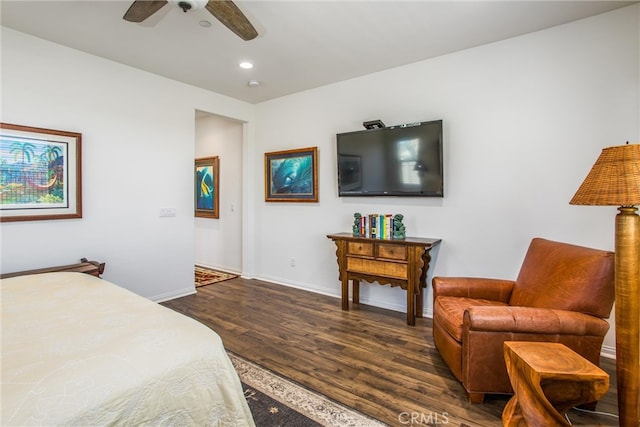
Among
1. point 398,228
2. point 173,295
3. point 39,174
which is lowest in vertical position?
point 173,295

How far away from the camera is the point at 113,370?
1.03 m

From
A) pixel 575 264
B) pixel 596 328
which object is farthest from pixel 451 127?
pixel 596 328

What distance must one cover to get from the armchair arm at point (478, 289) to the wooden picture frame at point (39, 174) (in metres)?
3.41

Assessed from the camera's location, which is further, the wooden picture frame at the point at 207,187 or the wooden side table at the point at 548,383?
the wooden picture frame at the point at 207,187

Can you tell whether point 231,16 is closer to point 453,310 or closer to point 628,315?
point 453,310

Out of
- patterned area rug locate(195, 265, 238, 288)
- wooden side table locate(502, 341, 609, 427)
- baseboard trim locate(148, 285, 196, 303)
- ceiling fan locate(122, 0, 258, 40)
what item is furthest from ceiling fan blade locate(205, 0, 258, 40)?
patterned area rug locate(195, 265, 238, 288)

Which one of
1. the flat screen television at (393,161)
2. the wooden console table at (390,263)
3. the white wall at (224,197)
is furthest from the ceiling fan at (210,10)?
the white wall at (224,197)

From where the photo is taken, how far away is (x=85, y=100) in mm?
3125

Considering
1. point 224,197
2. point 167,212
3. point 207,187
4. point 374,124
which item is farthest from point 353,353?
point 207,187

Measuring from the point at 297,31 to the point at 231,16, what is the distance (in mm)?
814

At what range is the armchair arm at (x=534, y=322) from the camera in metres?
1.79

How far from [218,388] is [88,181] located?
2.92 metres

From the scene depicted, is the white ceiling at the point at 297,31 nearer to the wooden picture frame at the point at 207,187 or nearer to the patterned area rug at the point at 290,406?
the wooden picture frame at the point at 207,187

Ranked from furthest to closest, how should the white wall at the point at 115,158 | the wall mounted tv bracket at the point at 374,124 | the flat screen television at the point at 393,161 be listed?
the wall mounted tv bracket at the point at 374,124 → the flat screen television at the point at 393,161 → the white wall at the point at 115,158
